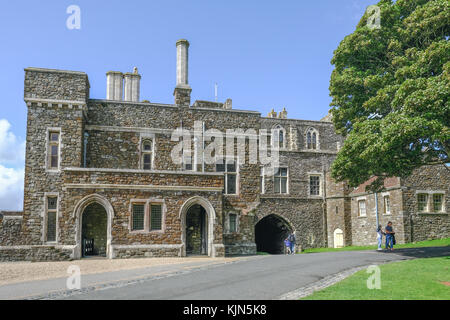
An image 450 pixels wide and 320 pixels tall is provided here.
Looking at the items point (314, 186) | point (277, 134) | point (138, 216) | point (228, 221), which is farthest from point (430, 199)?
point (138, 216)

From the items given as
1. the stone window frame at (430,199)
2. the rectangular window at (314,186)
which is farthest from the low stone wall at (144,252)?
the rectangular window at (314,186)

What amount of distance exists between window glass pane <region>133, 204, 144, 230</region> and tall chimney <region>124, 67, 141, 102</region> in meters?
13.6

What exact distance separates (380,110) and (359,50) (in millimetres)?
3233

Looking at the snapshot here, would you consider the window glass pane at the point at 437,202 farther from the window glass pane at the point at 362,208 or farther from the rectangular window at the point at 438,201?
the window glass pane at the point at 362,208

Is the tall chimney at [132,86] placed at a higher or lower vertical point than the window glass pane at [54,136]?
higher

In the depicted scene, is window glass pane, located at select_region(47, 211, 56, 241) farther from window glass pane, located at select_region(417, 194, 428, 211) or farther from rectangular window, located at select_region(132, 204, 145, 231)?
window glass pane, located at select_region(417, 194, 428, 211)

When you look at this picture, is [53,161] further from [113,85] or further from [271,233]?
[271,233]

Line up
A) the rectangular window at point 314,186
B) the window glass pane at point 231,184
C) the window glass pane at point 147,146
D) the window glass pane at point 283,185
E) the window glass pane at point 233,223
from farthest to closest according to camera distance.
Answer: the rectangular window at point 314,186 → the window glass pane at point 283,185 → the window glass pane at point 231,184 → the window glass pane at point 233,223 → the window glass pane at point 147,146

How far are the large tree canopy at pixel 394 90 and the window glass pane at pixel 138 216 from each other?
10.0 metres

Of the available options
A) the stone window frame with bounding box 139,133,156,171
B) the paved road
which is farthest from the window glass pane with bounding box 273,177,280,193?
the paved road

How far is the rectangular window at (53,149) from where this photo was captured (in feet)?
76.1

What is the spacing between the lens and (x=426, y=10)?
725 inches
